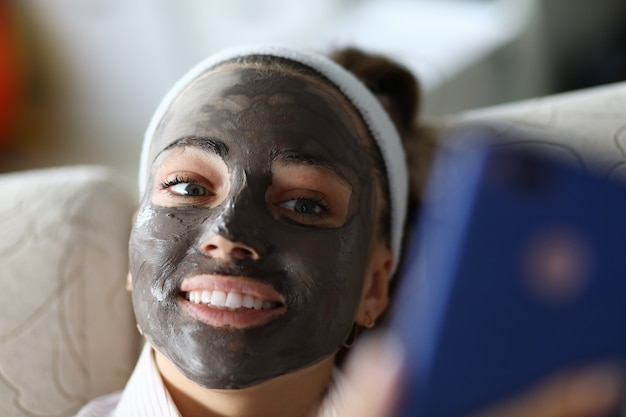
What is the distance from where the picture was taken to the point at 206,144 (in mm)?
1008

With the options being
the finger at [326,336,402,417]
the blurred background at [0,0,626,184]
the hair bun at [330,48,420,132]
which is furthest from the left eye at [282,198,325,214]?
the blurred background at [0,0,626,184]

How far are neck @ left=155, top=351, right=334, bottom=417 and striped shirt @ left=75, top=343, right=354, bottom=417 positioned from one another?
20 millimetres

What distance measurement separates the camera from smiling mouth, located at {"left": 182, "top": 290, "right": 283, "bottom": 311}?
0.92 meters

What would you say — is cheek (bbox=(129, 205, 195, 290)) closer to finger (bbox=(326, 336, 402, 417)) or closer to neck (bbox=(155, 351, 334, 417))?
neck (bbox=(155, 351, 334, 417))

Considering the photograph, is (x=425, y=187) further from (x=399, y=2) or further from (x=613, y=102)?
(x=399, y=2)

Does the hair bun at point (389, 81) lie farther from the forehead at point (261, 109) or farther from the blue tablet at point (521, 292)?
the blue tablet at point (521, 292)

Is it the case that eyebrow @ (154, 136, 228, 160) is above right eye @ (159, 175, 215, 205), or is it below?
above

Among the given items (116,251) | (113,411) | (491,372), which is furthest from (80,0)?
(491,372)

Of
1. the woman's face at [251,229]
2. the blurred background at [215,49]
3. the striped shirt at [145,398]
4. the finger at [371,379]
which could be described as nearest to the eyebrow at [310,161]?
the woman's face at [251,229]

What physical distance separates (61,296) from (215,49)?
1.75 meters

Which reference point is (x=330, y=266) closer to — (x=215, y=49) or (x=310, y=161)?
(x=310, y=161)

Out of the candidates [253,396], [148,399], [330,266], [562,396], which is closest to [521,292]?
[562,396]

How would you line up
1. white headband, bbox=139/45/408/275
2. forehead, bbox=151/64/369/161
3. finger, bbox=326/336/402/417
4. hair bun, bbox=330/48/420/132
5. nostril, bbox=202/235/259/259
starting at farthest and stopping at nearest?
hair bun, bbox=330/48/420/132 < white headband, bbox=139/45/408/275 < forehead, bbox=151/64/369/161 < nostril, bbox=202/235/259/259 < finger, bbox=326/336/402/417

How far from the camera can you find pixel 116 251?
127 cm
